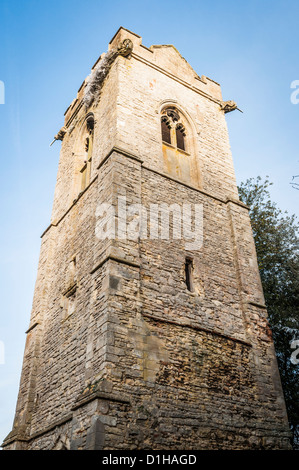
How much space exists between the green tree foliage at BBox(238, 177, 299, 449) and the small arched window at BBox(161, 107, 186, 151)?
533 centimetres

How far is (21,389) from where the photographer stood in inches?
417

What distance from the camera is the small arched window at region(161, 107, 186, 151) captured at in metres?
12.7

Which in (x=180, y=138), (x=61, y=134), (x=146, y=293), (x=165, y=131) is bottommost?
(x=146, y=293)

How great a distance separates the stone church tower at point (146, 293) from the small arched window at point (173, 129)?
0.16ft

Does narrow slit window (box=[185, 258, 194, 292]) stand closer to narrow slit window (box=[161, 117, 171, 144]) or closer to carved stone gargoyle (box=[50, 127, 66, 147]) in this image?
narrow slit window (box=[161, 117, 171, 144])

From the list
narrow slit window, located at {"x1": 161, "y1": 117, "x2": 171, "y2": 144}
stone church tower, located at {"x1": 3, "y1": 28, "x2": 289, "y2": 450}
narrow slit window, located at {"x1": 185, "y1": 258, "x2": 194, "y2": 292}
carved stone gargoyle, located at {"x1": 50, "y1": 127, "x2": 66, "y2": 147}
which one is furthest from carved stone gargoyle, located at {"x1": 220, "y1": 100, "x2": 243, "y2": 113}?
narrow slit window, located at {"x1": 185, "y1": 258, "x2": 194, "y2": 292}

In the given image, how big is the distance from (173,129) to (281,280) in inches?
275

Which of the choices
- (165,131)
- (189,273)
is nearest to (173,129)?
(165,131)

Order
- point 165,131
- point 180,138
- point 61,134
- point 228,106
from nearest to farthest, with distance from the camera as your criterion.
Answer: point 165,131 → point 180,138 → point 228,106 → point 61,134

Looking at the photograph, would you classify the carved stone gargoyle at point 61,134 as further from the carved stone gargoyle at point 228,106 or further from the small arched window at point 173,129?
the carved stone gargoyle at point 228,106

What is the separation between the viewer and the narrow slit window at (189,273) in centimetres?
973

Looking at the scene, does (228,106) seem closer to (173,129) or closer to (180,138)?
(180,138)

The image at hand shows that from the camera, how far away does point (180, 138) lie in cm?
1316

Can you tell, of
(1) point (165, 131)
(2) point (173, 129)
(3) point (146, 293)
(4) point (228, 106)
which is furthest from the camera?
(4) point (228, 106)
